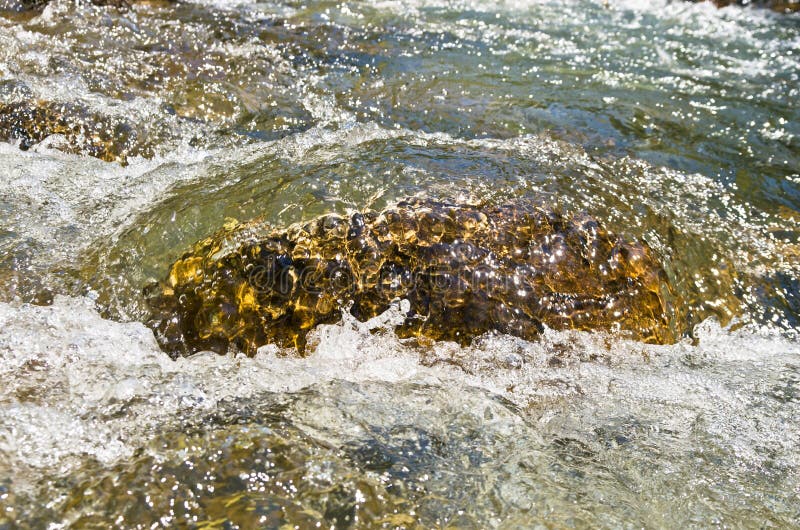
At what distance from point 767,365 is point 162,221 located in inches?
120

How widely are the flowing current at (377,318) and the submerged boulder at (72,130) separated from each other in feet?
0.18

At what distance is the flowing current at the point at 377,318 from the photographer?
6.35 feet

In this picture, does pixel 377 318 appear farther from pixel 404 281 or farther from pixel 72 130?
pixel 72 130

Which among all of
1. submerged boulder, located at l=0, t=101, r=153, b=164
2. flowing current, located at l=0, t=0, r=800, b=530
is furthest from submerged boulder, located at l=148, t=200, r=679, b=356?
submerged boulder, located at l=0, t=101, r=153, b=164

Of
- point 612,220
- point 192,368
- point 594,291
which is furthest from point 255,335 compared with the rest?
point 612,220

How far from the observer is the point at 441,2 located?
852 centimetres

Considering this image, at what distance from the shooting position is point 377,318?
2822 millimetres

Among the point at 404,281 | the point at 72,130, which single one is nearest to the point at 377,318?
the point at 404,281

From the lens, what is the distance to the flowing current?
6.35ft

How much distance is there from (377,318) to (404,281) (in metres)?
0.21

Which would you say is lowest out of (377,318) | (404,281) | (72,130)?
(377,318)

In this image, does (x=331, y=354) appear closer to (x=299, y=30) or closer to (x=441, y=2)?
(x=299, y=30)

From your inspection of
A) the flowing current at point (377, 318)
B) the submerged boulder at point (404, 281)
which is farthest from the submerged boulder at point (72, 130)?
the submerged boulder at point (404, 281)

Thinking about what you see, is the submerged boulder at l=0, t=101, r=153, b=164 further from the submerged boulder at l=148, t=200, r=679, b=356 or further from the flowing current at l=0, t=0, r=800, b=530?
the submerged boulder at l=148, t=200, r=679, b=356
